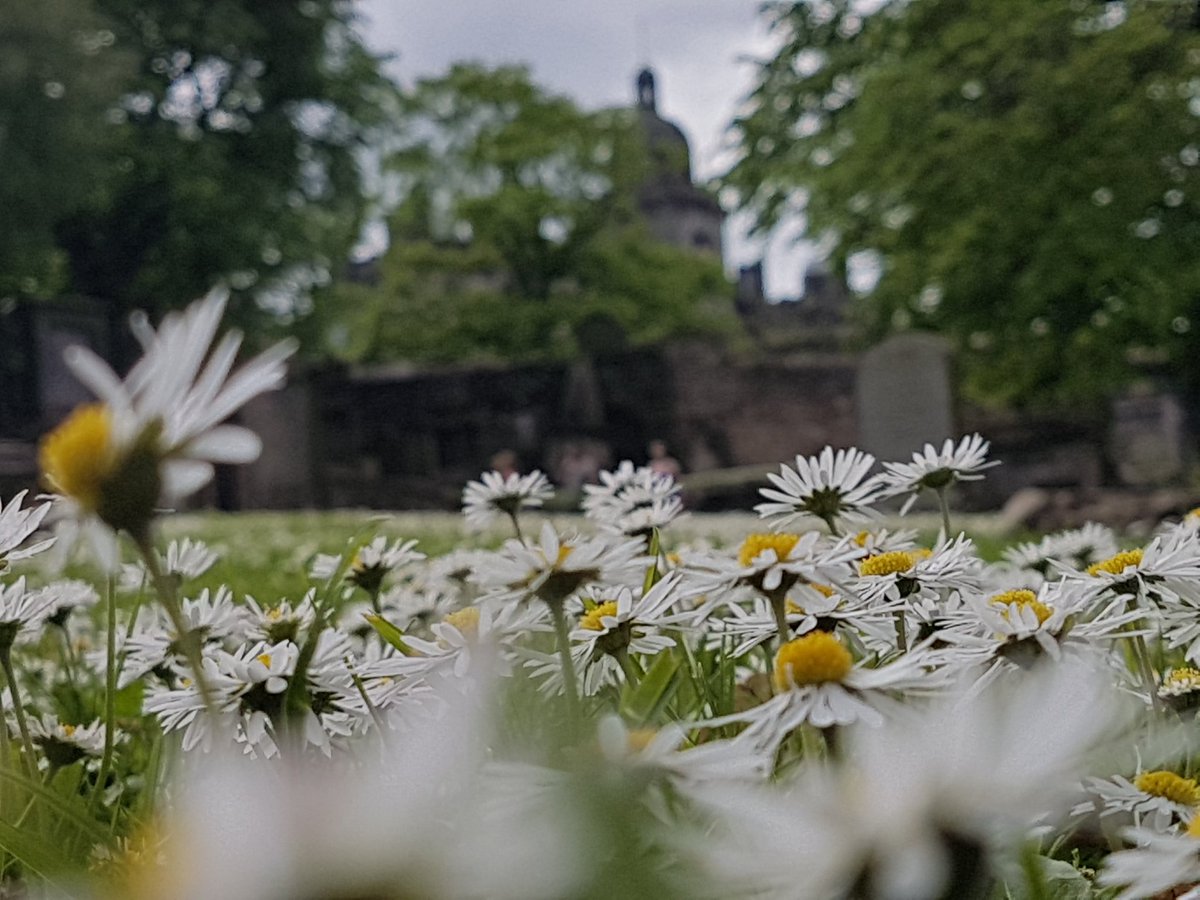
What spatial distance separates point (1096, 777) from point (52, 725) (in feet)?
3.31

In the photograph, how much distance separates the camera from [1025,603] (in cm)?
75

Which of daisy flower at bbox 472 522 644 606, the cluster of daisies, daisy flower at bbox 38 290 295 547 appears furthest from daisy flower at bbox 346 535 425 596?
daisy flower at bbox 38 290 295 547

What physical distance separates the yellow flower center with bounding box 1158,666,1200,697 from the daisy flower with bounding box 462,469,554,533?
2.31 ft

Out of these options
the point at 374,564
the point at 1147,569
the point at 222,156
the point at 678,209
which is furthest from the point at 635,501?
the point at 678,209

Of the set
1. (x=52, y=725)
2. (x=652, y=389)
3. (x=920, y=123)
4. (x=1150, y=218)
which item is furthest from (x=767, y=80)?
(x=52, y=725)

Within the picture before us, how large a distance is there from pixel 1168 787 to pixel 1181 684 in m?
0.20

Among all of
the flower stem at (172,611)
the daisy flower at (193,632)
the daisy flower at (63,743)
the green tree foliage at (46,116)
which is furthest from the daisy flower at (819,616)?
the green tree foliage at (46,116)

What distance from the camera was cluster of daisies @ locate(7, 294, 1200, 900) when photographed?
334 millimetres

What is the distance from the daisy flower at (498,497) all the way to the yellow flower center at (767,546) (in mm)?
718

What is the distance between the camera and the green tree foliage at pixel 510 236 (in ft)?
84.4

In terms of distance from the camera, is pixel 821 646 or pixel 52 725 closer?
pixel 821 646

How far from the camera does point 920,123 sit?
37.7 ft

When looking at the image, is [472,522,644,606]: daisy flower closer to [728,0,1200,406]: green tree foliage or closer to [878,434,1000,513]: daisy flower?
[878,434,1000,513]: daisy flower

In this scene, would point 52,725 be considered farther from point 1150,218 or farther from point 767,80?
point 767,80
